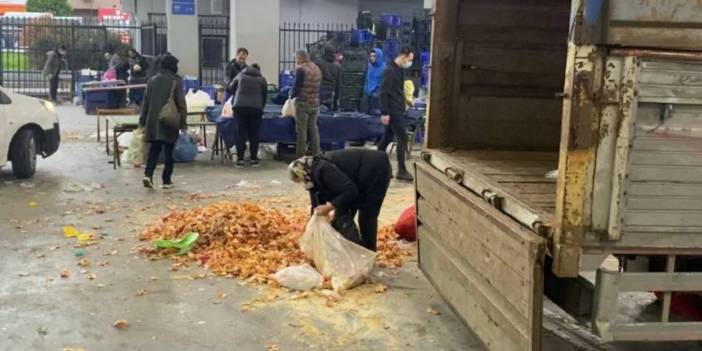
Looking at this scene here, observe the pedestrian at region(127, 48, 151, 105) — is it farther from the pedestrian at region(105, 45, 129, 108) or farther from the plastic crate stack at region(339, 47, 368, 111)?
the plastic crate stack at region(339, 47, 368, 111)

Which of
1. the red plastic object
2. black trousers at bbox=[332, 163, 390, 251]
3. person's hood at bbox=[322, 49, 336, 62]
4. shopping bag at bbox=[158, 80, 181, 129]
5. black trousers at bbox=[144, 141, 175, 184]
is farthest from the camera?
person's hood at bbox=[322, 49, 336, 62]

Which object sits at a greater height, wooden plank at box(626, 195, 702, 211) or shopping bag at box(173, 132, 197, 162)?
wooden plank at box(626, 195, 702, 211)

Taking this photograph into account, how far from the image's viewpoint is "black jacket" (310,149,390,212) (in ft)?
20.7

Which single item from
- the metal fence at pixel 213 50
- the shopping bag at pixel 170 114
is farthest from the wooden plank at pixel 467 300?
the metal fence at pixel 213 50

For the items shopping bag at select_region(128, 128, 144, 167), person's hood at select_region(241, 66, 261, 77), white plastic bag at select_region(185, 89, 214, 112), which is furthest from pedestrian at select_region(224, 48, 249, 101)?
shopping bag at select_region(128, 128, 144, 167)

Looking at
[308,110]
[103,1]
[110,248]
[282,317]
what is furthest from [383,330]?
[103,1]

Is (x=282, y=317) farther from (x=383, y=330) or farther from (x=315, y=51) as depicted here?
(x=315, y=51)

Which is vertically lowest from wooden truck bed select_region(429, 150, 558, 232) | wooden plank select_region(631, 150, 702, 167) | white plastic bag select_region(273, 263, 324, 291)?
white plastic bag select_region(273, 263, 324, 291)

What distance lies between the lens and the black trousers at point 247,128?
12.4 m

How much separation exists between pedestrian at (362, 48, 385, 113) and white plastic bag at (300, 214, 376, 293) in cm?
1011

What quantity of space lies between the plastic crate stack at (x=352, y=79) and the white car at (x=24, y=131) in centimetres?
705

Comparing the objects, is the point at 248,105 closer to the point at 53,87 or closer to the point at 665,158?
the point at 665,158

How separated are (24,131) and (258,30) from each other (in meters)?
9.18

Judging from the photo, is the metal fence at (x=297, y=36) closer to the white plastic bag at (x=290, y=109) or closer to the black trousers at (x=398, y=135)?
the white plastic bag at (x=290, y=109)
